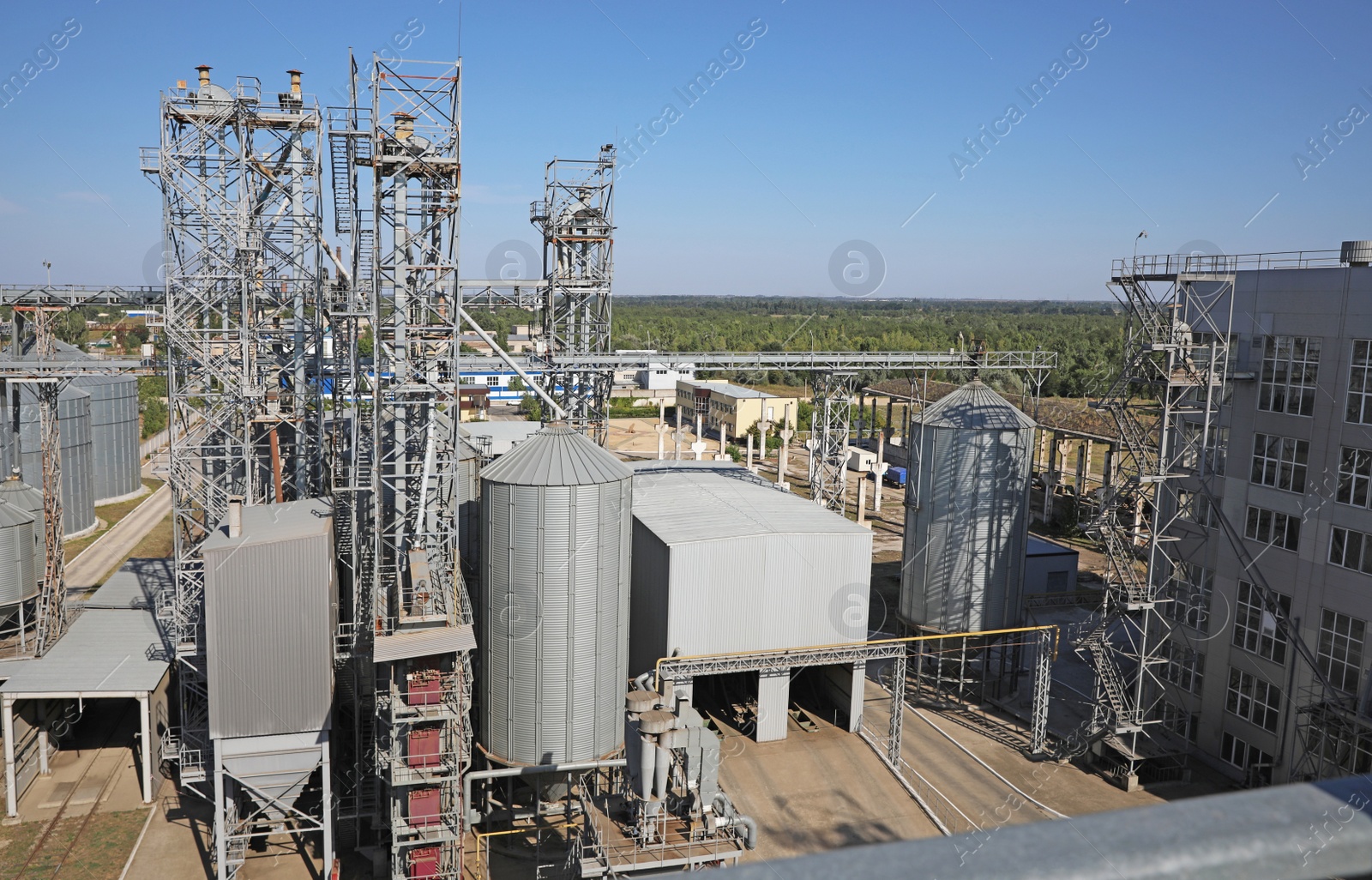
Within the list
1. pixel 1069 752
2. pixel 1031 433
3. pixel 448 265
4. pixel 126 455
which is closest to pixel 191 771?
pixel 448 265

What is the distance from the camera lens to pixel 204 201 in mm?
24656

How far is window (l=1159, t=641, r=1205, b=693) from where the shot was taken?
26.4 m

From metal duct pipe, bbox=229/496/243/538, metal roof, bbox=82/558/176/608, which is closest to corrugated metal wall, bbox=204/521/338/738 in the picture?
metal duct pipe, bbox=229/496/243/538

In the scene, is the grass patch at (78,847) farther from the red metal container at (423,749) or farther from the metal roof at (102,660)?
the red metal container at (423,749)

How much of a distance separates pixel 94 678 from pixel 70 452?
24.8 meters

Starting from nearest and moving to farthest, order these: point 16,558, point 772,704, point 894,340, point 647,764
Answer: point 647,764 → point 772,704 → point 16,558 → point 894,340

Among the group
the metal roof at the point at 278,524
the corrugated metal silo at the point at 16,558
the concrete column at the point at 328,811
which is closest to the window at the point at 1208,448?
the metal roof at the point at 278,524

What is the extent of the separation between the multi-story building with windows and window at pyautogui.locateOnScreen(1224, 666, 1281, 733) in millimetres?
32

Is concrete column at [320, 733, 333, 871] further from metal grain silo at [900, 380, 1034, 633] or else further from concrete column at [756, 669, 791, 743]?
metal grain silo at [900, 380, 1034, 633]

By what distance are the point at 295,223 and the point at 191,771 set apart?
44.4 feet

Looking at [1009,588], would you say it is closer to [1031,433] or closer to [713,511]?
[1031,433]

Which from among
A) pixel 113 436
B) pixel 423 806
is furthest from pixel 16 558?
pixel 113 436

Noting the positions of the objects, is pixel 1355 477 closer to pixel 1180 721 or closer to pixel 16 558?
pixel 1180 721

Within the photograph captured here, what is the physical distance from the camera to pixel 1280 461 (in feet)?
79.2
